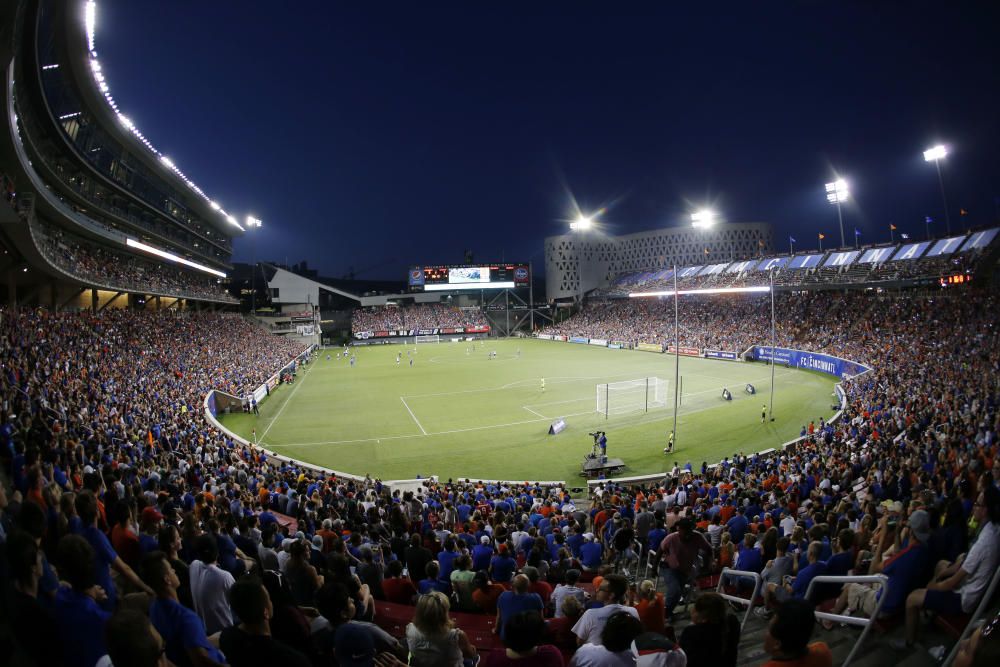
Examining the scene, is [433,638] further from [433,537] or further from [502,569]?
[433,537]

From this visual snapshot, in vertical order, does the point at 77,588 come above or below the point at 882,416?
above

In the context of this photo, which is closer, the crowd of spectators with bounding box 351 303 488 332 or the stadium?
the stadium

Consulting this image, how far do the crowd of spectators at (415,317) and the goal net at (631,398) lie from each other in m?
61.7

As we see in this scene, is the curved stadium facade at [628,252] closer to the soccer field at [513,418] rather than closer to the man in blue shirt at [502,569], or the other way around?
the soccer field at [513,418]

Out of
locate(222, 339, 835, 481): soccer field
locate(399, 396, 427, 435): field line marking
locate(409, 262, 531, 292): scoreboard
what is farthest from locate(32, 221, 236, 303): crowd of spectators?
locate(409, 262, 531, 292): scoreboard

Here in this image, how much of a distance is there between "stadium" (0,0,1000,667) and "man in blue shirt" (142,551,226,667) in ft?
0.07

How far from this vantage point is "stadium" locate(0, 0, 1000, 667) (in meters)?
3.62

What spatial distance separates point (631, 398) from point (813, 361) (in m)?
18.6

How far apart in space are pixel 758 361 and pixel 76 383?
50.0 m

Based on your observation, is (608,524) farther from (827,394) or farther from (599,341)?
(599,341)

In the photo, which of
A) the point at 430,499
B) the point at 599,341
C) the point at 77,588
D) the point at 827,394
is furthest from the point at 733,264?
the point at 77,588

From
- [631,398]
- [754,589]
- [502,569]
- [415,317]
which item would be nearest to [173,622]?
[502,569]

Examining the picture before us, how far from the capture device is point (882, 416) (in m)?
20.1

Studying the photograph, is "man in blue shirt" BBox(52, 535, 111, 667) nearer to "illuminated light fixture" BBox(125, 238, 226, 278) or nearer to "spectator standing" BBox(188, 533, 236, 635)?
"spectator standing" BBox(188, 533, 236, 635)
